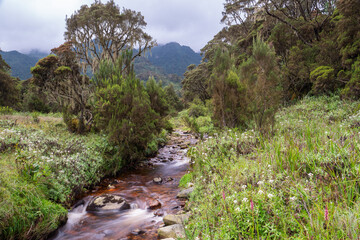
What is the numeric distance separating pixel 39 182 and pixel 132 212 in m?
2.34

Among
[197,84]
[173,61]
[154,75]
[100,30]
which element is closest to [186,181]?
[100,30]

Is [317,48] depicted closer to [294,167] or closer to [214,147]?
[214,147]

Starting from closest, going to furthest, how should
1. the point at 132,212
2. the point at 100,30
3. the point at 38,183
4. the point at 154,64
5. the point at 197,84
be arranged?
the point at 38,183, the point at 132,212, the point at 100,30, the point at 197,84, the point at 154,64

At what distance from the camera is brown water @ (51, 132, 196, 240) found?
410 cm

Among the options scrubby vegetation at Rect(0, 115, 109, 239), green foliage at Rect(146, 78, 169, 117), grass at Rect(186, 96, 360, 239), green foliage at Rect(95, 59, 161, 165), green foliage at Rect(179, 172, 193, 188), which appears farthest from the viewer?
green foliage at Rect(146, 78, 169, 117)

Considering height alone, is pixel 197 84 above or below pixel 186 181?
above

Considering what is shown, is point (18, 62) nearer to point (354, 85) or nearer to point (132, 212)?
point (132, 212)

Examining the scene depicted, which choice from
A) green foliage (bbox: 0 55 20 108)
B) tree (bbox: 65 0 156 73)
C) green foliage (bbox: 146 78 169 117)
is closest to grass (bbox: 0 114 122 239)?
green foliage (bbox: 146 78 169 117)

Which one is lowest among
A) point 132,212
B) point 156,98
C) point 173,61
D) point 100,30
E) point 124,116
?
point 132,212

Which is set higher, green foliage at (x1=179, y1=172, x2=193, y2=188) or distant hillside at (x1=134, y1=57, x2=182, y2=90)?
distant hillside at (x1=134, y1=57, x2=182, y2=90)

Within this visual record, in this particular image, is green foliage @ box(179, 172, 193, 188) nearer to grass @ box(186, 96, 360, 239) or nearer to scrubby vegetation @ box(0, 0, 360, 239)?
scrubby vegetation @ box(0, 0, 360, 239)

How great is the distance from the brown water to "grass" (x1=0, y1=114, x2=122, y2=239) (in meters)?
0.37

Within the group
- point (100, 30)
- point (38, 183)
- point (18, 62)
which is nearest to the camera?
point (38, 183)

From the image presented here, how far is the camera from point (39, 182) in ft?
14.1
